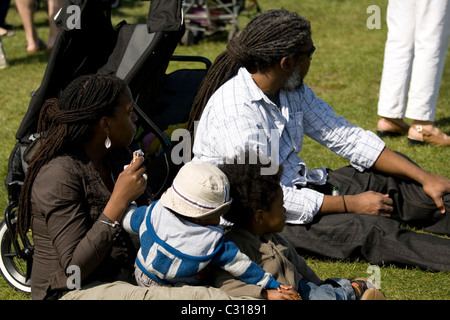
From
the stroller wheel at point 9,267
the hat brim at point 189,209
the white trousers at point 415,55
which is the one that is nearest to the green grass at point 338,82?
the stroller wheel at point 9,267

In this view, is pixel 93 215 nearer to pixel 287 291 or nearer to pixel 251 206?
pixel 251 206

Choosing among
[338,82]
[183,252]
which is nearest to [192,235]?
[183,252]

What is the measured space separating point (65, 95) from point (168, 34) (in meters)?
1.38

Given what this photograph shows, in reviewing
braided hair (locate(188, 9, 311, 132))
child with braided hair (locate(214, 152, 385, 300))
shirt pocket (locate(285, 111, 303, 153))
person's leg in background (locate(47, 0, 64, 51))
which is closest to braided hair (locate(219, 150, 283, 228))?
child with braided hair (locate(214, 152, 385, 300))

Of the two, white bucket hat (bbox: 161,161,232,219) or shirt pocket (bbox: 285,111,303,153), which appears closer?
white bucket hat (bbox: 161,161,232,219)

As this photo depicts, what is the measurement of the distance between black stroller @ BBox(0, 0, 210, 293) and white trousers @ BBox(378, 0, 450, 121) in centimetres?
168

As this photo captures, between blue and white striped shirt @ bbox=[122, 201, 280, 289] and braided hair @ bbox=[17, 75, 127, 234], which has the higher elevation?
braided hair @ bbox=[17, 75, 127, 234]

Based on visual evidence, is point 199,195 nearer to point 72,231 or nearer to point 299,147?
point 72,231

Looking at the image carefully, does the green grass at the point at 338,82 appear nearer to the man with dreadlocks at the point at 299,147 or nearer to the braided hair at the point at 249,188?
the man with dreadlocks at the point at 299,147

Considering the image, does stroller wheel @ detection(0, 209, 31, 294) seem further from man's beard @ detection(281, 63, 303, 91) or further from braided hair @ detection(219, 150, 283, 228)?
man's beard @ detection(281, 63, 303, 91)

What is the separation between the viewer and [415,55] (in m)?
5.33

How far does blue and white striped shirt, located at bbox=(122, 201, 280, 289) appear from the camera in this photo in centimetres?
258

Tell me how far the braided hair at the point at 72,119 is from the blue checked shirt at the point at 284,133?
0.66m

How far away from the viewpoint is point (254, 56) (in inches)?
135
